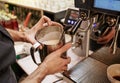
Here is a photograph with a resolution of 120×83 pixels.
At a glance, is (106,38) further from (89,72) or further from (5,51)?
(5,51)

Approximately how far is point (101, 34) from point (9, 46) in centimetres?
66

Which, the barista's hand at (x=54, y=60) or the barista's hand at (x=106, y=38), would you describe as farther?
the barista's hand at (x=106, y=38)

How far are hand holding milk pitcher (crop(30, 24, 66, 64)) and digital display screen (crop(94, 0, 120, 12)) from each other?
0.64 ft

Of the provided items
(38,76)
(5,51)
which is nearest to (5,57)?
(5,51)

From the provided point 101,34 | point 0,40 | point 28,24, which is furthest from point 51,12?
point 0,40

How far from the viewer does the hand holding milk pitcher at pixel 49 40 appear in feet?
2.23

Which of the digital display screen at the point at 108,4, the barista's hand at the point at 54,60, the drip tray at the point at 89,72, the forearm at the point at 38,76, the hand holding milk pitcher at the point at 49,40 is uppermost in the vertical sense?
the digital display screen at the point at 108,4

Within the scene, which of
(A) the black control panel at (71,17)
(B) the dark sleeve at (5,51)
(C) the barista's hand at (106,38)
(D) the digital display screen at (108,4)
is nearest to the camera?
(B) the dark sleeve at (5,51)

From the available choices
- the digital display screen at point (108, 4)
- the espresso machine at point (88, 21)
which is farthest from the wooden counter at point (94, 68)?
the digital display screen at point (108, 4)

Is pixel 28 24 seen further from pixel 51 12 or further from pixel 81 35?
pixel 81 35

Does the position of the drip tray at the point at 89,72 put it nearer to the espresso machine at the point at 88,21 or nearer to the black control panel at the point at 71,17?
the espresso machine at the point at 88,21

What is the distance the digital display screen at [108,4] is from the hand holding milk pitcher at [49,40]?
19 centimetres

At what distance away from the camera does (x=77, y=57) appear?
101 cm

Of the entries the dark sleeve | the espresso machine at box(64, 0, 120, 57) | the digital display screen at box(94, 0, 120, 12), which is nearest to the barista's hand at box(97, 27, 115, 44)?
the espresso machine at box(64, 0, 120, 57)
